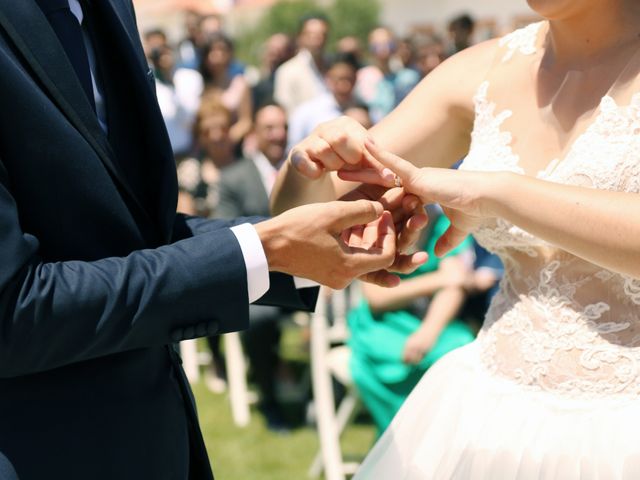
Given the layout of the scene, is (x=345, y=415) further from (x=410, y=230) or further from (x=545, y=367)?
(x=545, y=367)

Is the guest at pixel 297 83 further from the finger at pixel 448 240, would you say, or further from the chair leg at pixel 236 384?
the finger at pixel 448 240

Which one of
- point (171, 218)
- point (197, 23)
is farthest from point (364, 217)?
point (197, 23)

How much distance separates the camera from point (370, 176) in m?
2.47

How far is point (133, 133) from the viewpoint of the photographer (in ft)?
6.59

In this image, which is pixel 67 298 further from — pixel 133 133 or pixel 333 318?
pixel 333 318

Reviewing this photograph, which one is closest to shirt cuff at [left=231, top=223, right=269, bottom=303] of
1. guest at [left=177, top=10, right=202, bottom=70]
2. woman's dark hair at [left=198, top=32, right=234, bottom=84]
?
woman's dark hair at [left=198, top=32, right=234, bottom=84]

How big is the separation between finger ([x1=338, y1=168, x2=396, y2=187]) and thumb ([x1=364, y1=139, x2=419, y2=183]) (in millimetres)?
65

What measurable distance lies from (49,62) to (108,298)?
1.48 feet

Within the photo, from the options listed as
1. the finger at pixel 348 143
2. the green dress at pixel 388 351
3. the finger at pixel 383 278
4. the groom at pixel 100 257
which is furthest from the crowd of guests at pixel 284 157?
the groom at pixel 100 257

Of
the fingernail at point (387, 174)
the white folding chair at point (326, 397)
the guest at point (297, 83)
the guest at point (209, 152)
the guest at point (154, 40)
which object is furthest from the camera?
the guest at point (154, 40)

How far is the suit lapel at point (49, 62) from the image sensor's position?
1.77 meters

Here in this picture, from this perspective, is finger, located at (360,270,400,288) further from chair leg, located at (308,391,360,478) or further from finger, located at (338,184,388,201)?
chair leg, located at (308,391,360,478)

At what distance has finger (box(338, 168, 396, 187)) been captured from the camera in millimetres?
2436

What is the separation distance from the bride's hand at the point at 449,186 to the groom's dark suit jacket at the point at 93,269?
573 mm
